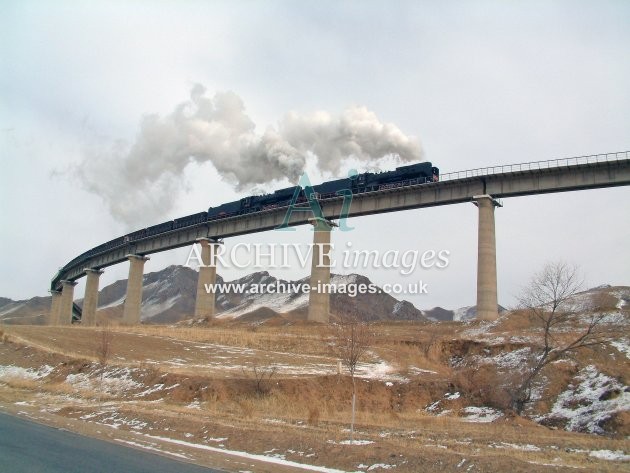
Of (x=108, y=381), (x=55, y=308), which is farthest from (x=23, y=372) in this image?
(x=55, y=308)

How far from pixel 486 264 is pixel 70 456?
4293 centimetres

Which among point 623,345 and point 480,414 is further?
point 623,345

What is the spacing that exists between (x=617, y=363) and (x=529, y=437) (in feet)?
44.7

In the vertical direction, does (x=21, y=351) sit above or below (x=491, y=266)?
below

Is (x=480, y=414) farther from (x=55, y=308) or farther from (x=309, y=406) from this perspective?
(x=55, y=308)

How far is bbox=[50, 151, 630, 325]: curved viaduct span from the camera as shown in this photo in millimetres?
47000

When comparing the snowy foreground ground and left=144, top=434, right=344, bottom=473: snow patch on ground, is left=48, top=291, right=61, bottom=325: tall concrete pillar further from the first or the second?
left=144, top=434, right=344, bottom=473: snow patch on ground

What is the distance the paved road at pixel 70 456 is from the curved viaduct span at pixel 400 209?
40788 millimetres

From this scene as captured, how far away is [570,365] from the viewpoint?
26828mm

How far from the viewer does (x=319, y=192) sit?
6109 cm

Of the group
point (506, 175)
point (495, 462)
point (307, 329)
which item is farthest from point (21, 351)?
point (506, 175)

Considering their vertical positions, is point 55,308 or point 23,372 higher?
point 55,308

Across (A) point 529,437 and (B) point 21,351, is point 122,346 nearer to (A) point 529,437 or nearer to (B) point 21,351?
(B) point 21,351

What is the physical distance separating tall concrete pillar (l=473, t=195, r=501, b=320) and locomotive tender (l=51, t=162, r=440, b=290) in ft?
20.6
